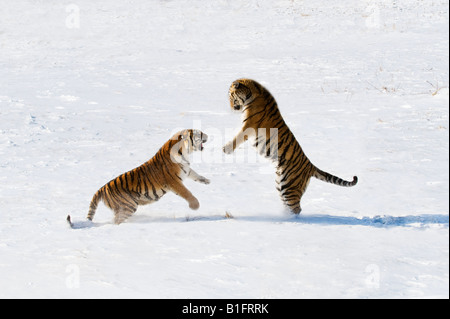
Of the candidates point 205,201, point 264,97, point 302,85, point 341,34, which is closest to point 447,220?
point 264,97

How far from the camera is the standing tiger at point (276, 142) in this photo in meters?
5.77

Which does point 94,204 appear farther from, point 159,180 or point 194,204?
point 194,204

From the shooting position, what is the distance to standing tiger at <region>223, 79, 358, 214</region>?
5.77m

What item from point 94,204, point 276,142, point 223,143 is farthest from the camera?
point 223,143

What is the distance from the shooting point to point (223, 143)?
29.3 feet

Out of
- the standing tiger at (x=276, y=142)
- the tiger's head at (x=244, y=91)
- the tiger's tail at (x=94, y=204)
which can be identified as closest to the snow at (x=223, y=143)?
the tiger's tail at (x=94, y=204)

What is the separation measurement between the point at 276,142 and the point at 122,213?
5.06 feet

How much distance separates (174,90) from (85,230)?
6.55 meters

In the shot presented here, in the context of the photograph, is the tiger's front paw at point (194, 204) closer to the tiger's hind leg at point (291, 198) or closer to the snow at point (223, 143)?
the snow at point (223, 143)

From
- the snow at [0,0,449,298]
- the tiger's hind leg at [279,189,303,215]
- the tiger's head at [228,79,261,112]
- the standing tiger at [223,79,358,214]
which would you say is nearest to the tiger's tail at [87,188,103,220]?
the snow at [0,0,449,298]

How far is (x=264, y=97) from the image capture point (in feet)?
19.5

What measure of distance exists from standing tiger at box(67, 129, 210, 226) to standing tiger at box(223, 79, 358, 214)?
1.44 ft

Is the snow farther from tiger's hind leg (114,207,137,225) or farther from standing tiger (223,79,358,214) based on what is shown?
standing tiger (223,79,358,214)

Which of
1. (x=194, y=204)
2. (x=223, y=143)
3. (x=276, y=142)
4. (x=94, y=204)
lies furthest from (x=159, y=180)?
(x=223, y=143)
